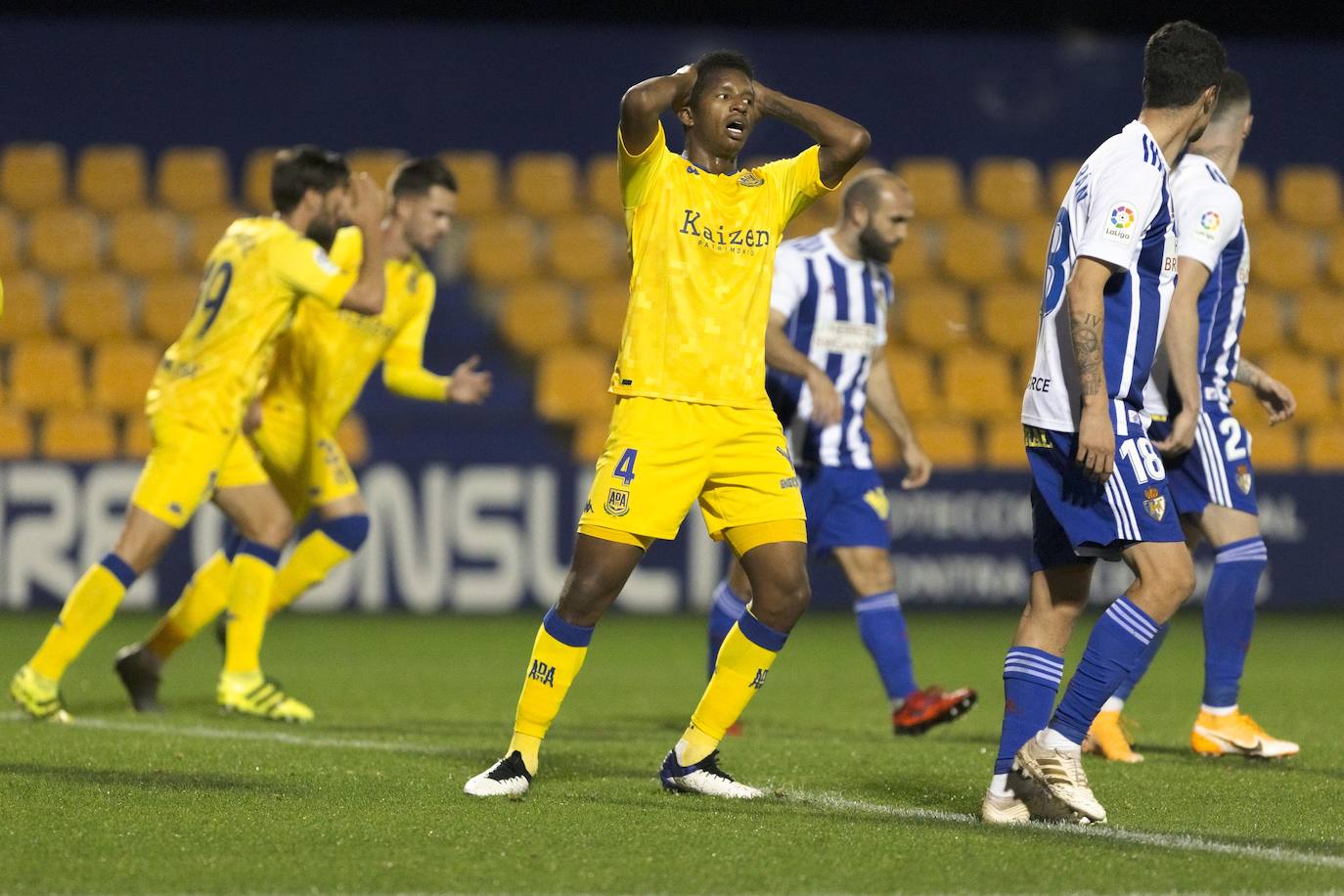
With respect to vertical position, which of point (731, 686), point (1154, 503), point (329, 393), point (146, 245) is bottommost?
point (731, 686)

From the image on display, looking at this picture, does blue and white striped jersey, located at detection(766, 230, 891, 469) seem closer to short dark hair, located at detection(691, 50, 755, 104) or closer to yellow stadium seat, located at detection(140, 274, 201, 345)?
short dark hair, located at detection(691, 50, 755, 104)

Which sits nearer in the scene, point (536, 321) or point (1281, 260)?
point (536, 321)

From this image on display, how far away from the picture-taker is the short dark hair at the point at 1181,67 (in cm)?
488

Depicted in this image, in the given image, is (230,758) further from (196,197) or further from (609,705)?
(196,197)

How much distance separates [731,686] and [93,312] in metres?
9.46

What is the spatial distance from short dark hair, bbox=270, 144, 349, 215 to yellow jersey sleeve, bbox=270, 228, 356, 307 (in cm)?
32

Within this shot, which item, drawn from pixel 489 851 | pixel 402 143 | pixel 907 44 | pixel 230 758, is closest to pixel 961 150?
pixel 907 44

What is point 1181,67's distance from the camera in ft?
16.0

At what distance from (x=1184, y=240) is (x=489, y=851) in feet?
9.82

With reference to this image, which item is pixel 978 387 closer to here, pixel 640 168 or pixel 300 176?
pixel 300 176

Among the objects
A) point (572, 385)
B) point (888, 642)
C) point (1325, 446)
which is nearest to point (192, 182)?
point (572, 385)

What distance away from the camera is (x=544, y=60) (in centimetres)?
1588

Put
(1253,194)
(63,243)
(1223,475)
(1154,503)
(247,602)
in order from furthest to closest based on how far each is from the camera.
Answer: (1253,194)
(63,243)
(247,602)
(1223,475)
(1154,503)

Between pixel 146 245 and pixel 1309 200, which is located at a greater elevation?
pixel 1309 200
